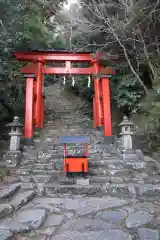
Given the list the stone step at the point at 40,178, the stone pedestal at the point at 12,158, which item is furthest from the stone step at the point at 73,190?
the stone pedestal at the point at 12,158

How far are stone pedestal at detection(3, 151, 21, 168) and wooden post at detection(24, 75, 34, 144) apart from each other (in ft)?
3.56

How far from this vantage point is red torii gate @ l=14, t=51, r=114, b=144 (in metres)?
7.77

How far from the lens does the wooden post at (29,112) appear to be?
7.45 metres

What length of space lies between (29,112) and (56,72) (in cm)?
220

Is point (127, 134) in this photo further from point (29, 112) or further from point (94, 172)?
point (29, 112)

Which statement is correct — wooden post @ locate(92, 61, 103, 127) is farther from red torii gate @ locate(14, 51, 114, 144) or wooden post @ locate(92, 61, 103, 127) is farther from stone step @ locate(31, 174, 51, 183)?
stone step @ locate(31, 174, 51, 183)

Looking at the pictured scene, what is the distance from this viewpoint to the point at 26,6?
32.2ft

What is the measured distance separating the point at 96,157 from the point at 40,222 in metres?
3.71

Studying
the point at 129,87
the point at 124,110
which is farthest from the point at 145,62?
the point at 124,110

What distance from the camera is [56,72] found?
858cm

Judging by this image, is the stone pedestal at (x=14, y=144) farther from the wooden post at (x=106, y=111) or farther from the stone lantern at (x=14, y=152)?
the wooden post at (x=106, y=111)

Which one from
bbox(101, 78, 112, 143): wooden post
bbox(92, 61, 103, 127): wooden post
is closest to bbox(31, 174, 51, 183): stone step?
bbox(101, 78, 112, 143): wooden post

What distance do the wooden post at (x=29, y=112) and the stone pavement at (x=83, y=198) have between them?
460 millimetres

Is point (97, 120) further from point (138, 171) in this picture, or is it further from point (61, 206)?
point (61, 206)
